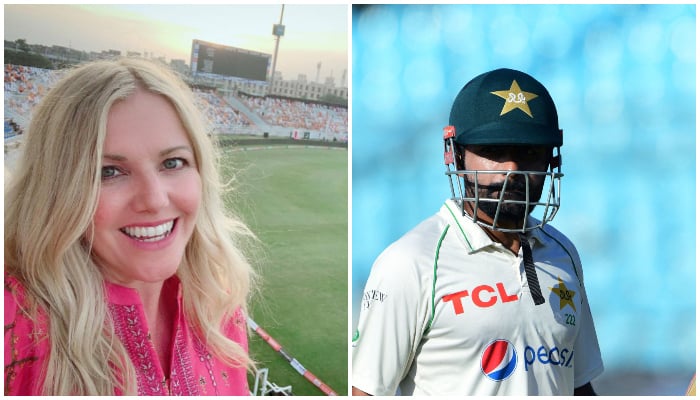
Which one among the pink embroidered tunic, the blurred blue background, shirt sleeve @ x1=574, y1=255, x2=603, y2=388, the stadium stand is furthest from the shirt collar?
shirt sleeve @ x1=574, y1=255, x2=603, y2=388

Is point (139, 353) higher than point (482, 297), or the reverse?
point (482, 297)

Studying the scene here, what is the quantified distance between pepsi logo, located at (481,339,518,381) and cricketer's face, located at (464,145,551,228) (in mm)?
352

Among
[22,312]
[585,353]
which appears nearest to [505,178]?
[585,353]

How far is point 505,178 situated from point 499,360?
0.51m

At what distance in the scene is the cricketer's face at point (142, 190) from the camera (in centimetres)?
200

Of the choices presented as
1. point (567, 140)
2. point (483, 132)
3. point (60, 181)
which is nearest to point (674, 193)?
point (567, 140)

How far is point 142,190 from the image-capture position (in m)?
2.03

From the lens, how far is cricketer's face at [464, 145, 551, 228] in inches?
79.1

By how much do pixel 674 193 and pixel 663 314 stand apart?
0.49 metres

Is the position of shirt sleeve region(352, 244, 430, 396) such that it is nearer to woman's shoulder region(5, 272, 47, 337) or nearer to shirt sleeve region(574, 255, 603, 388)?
shirt sleeve region(574, 255, 603, 388)

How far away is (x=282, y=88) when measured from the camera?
8.78ft

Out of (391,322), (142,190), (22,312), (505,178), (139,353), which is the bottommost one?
(139,353)

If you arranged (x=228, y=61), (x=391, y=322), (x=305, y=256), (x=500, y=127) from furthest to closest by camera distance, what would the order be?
(x=305, y=256) < (x=228, y=61) < (x=500, y=127) < (x=391, y=322)

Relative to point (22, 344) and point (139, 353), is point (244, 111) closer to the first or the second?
point (139, 353)
